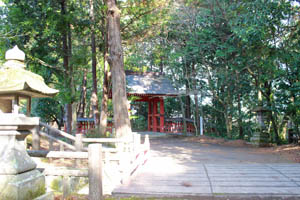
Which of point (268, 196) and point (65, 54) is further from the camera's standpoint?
point (65, 54)

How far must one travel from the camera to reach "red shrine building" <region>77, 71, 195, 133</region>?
17.5 m

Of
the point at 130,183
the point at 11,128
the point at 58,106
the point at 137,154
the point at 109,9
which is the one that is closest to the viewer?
the point at 11,128

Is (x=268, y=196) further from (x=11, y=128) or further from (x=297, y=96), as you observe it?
(x=297, y=96)

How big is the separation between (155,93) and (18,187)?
14554 millimetres

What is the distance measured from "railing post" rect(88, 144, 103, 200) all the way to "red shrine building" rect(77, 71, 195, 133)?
12964 mm

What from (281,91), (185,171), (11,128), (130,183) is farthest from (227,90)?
(11,128)

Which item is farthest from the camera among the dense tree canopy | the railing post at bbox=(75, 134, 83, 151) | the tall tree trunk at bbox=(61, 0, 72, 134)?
the tall tree trunk at bbox=(61, 0, 72, 134)

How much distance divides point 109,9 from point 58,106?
44.1ft

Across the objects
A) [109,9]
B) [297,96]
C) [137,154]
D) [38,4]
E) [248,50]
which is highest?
[38,4]

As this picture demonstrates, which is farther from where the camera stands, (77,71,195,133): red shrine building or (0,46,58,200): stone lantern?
(77,71,195,133): red shrine building

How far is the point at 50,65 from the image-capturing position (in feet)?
36.0

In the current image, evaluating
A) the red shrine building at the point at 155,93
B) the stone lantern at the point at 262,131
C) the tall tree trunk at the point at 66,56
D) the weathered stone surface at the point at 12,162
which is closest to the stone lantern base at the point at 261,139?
the stone lantern at the point at 262,131

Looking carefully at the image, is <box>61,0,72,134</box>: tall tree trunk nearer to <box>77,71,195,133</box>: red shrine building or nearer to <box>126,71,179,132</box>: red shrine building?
<box>77,71,195,133</box>: red shrine building

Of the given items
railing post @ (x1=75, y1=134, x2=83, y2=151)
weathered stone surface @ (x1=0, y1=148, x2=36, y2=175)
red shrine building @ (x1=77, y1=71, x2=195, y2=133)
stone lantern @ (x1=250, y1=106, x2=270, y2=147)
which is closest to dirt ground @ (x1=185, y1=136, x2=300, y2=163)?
stone lantern @ (x1=250, y1=106, x2=270, y2=147)
